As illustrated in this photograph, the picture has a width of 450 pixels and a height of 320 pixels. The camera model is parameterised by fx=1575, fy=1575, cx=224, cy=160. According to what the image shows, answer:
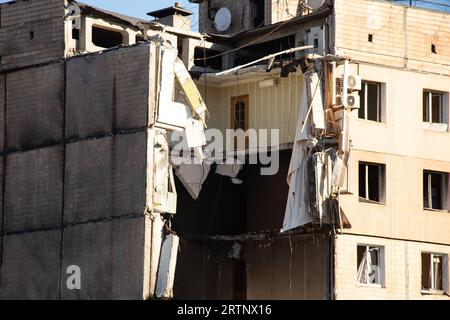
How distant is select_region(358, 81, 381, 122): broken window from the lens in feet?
158


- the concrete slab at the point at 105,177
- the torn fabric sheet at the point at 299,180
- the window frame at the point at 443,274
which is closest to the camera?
the concrete slab at the point at 105,177

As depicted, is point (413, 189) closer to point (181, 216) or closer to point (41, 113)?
point (181, 216)


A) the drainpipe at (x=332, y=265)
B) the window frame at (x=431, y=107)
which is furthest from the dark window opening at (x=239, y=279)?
the window frame at (x=431, y=107)

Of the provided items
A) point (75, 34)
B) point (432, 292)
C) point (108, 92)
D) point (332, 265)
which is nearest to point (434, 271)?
point (432, 292)

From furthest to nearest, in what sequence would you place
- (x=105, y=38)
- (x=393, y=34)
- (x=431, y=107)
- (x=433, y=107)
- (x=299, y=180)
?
(x=105, y=38)
(x=433, y=107)
(x=431, y=107)
(x=393, y=34)
(x=299, y=180)

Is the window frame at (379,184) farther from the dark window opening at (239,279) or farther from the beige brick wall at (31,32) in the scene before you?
the beige brick wall at (31,32)

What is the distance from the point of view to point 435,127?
49.4 meters

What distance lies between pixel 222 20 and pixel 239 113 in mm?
5427

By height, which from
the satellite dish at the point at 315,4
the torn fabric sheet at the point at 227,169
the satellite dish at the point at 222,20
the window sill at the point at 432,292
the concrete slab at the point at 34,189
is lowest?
the window sill at the point at 432,292

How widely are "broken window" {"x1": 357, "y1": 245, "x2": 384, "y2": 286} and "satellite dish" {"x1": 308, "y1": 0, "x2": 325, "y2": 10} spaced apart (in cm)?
756

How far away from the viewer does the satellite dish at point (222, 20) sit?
177 feet

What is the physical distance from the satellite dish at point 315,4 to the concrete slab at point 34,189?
29.3 feet

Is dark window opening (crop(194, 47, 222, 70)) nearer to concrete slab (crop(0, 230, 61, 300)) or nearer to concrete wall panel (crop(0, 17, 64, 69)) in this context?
concrete wall panel (crop(0, 17, 64, 69))

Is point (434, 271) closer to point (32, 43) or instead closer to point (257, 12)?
point (257, 12)
